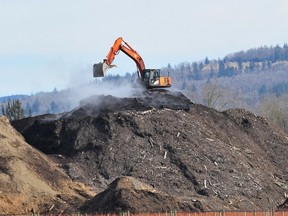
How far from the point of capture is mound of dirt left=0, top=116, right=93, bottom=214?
142ft

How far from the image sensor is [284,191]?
5269 cm

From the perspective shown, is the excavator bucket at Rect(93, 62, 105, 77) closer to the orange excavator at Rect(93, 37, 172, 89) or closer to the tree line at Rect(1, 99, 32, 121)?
the orange excavator at Rect(93, 37, 172, 89)

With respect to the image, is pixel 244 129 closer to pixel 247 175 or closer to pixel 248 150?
pixel 248 150

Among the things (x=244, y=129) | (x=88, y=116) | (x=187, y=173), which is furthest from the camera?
(x=244, y=129)

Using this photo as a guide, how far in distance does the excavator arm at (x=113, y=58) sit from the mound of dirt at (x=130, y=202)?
16287mm

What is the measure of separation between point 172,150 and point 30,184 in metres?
10.6

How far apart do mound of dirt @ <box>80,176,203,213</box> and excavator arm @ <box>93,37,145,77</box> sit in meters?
16.3

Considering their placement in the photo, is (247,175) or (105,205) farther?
(247,175)

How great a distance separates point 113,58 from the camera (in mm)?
59875

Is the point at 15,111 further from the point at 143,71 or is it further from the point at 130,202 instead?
the point at 130,202

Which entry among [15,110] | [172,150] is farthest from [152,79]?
[15,110]

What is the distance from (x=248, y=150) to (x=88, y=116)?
11232 mm

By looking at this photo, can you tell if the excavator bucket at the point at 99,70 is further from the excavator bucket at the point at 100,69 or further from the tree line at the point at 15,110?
the tree line at the point at 15,110

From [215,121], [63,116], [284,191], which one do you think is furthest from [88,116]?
[284,191]
